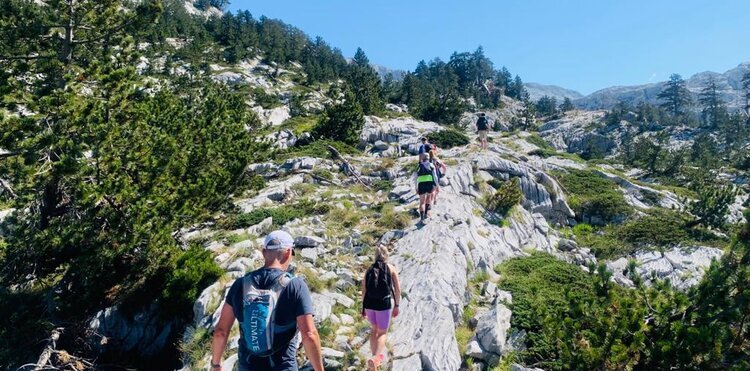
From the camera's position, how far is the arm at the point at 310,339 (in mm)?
4023

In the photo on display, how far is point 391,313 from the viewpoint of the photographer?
753cm

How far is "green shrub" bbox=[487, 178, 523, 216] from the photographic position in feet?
58.1

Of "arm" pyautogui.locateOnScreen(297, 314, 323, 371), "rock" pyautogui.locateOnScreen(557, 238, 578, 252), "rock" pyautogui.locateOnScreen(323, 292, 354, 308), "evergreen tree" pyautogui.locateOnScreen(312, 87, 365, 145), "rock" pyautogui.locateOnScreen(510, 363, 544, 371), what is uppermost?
"evergreen tree" pyautogui.locateOnScreen(312, 87, 365, 145)

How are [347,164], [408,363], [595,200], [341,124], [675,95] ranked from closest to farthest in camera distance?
[408,363], [595,200], [347,164], [341,124], [675,95]

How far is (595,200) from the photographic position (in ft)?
70.9

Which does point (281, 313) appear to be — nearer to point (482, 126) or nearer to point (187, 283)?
point (187, 283)

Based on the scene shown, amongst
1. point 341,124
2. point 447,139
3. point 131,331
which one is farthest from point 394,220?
point 447,139

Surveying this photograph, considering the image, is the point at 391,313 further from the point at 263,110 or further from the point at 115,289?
the point at 263,110

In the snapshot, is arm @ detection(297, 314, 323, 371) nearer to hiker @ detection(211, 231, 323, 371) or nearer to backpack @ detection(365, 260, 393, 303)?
hiker @ detection(211, 231, 323, 371)

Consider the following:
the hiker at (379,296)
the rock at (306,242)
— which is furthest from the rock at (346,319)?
the rock at (306,242)

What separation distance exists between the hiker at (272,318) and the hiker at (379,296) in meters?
2.90

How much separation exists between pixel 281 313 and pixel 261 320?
0.19 meters

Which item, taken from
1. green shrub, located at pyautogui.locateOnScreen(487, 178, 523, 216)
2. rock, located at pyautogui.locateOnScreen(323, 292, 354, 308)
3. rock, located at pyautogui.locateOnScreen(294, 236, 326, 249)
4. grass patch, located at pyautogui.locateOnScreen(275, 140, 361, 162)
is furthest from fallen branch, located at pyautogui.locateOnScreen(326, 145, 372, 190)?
rock, located at pyautogui.locateOnScreen(323, 292, 354, 308)

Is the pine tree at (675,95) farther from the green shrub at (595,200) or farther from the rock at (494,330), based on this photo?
the rock at (494,330)
